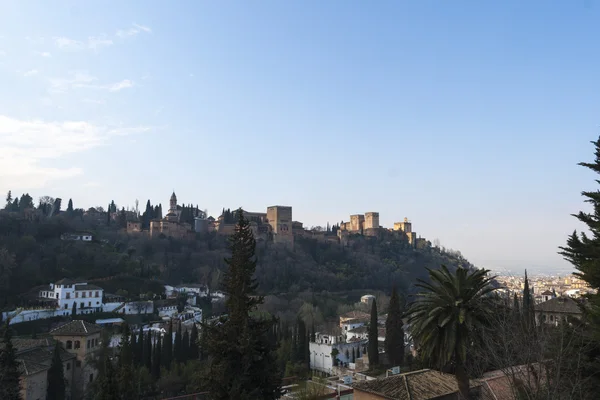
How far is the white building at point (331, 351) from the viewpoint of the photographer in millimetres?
35719

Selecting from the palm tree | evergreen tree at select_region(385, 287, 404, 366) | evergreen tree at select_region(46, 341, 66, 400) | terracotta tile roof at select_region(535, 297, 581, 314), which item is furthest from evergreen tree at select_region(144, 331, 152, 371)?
terracotta tile roof at select_region(535, 297, 581, 314)

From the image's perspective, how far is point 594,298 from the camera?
10.8 metres

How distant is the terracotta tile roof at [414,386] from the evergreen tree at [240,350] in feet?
14.7

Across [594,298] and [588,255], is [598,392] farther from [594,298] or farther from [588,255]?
[588,255]

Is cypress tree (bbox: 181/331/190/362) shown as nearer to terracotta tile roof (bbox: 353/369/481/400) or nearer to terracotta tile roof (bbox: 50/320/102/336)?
terracotta tile roof (bbox: 50/320/102/336)

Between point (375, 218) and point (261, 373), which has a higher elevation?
point (375, 218)

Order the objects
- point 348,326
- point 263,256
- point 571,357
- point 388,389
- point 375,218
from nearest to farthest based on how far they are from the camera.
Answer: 1. point 571,357
2. point 388,389
3. point 348,326
4. point 263,256
5. point 375,218

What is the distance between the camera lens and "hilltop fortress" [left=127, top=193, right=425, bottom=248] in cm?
7775

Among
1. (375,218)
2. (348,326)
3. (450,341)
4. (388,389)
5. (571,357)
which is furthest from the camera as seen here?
(375,218)

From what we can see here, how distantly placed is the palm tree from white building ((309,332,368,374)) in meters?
24.1

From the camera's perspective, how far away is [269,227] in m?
94.2

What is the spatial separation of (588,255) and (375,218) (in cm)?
9926

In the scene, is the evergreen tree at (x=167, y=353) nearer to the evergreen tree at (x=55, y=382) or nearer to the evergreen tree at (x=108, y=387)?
the evergreen tree at (x=55, y=382)

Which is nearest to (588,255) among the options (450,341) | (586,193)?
(586,193)
